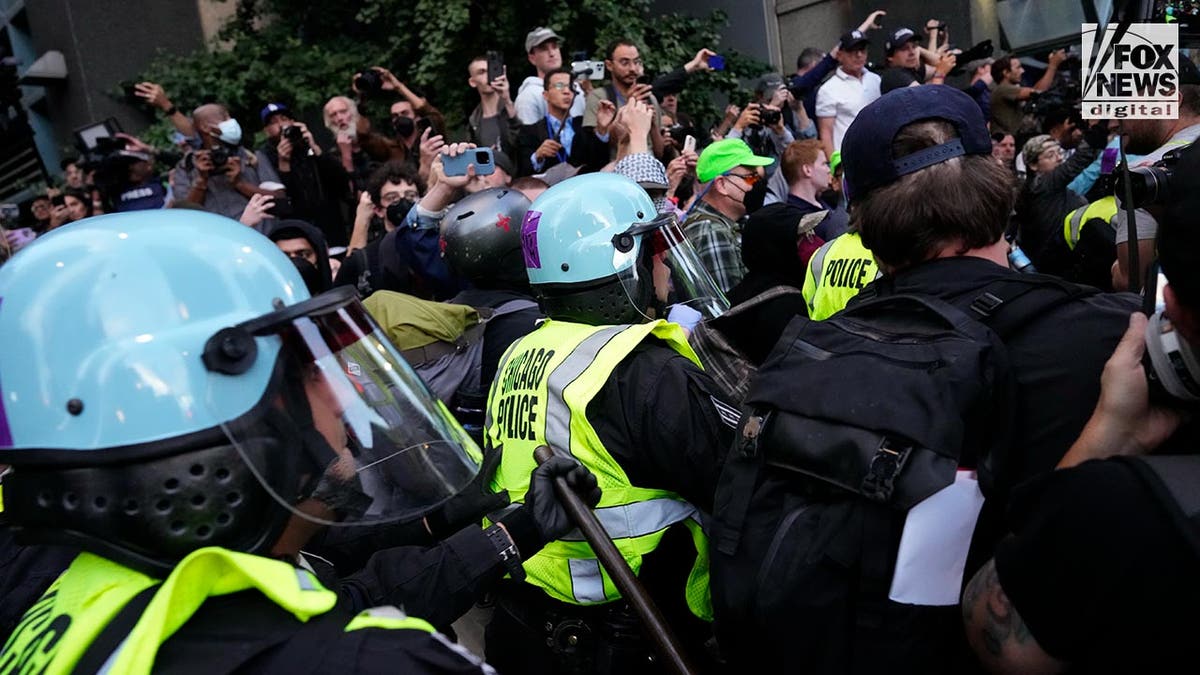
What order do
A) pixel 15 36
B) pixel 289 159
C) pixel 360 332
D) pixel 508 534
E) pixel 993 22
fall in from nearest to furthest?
1. pixel 360 332
2. pixel 508 534
3. pixel 289 159
4. pixel 993 22
5. pixel 15 36

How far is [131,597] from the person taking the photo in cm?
132

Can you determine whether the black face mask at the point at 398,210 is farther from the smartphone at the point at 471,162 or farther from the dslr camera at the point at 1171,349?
the dslr camera at the point at 1171,349

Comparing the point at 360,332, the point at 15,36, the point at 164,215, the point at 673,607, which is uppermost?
the point at 15,36

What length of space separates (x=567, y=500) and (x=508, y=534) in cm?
14

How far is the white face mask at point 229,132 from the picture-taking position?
7.20 metres

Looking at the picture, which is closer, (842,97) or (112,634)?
(112,634)

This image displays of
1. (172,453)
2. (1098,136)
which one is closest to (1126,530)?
(172,453)

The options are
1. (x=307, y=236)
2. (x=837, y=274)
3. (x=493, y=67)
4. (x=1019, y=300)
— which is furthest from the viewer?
(x=493, y=67)

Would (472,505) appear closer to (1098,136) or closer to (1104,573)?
(1104,573)

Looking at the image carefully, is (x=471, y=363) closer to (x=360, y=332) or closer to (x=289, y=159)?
(x=360, y=332)

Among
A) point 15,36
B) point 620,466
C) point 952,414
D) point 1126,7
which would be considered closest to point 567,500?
point 620,466

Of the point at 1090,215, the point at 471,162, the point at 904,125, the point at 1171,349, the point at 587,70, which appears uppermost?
the point at 904,125

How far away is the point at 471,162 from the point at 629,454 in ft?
9.37

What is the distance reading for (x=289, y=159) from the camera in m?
7.25
